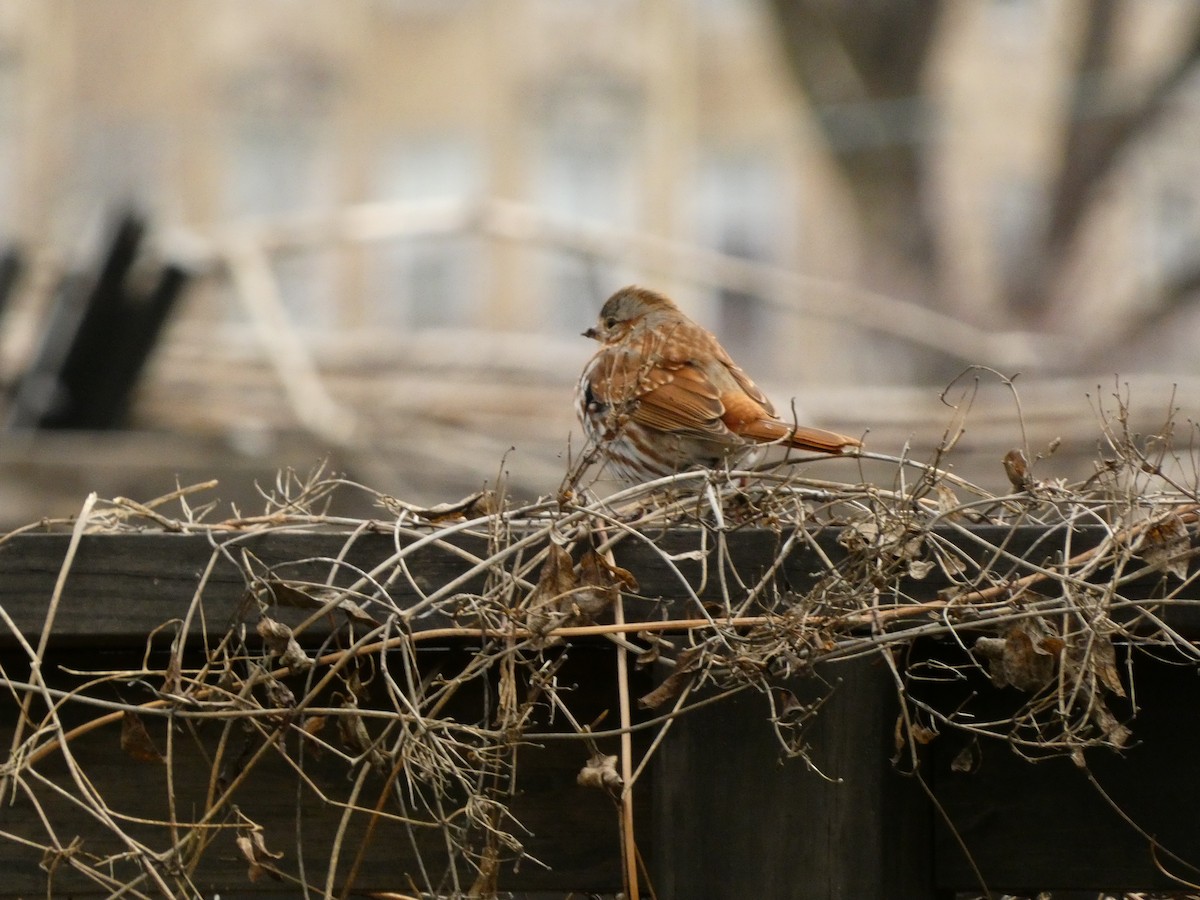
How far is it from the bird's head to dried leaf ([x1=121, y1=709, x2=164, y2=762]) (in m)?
2.58

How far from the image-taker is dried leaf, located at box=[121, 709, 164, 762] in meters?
1.64

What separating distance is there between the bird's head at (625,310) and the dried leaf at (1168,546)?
2.58m

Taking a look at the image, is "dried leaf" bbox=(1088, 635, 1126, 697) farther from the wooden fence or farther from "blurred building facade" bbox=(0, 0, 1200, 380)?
"blurred building facade" bbox=(0, 0, 1200, 380)

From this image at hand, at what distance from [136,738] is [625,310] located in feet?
8.94

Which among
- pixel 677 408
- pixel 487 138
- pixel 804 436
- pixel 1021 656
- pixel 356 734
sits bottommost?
pixel 356 734

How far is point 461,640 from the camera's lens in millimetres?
1703

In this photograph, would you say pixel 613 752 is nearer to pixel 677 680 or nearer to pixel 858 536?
pixel 677 680

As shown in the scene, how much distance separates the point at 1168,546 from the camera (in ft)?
5.26

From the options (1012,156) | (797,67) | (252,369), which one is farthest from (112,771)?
(1012,156)

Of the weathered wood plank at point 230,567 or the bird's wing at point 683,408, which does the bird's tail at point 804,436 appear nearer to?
the bird's wing at point 683,408

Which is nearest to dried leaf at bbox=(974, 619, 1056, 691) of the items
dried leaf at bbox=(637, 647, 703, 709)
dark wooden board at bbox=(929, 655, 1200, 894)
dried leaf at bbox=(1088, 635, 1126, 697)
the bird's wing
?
dried leaf at bbox=(1088, 635, 1126, 697)

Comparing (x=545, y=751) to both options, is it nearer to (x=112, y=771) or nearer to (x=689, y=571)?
(x=689, y=571)

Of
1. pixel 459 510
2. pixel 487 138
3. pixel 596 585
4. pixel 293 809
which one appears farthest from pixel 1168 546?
pixel 487 138

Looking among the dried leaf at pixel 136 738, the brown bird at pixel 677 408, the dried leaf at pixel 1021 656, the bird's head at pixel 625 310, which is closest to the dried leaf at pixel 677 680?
the dried leaf at pixel 1021 656
